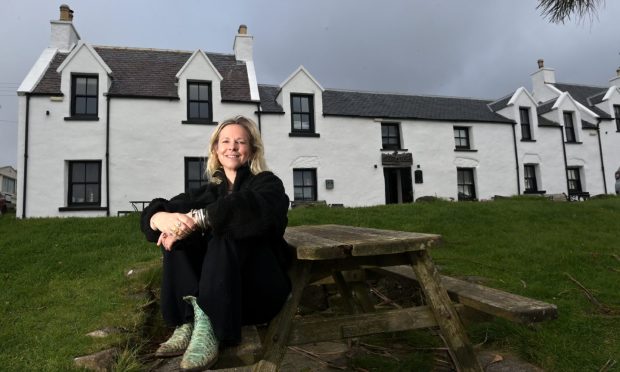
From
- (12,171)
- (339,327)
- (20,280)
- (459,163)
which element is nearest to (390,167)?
(459,163)

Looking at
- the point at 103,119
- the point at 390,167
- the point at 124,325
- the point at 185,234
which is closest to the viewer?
the point at 185,234

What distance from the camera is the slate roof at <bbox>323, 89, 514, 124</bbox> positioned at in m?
16.8

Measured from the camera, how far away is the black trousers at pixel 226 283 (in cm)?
180

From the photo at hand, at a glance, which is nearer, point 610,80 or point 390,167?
point 390,167

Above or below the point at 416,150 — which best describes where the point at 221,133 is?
below

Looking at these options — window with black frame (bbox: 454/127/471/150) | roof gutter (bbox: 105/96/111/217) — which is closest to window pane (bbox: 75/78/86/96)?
roof gutter (bbox: 105/96/111/217)

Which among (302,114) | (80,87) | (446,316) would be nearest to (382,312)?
(446,316)

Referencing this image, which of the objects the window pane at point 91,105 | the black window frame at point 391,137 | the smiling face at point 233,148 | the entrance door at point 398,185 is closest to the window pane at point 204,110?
the window pane at point 91,105

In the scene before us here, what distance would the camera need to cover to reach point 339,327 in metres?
2.21

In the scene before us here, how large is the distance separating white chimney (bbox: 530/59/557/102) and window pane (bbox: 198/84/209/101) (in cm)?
1952

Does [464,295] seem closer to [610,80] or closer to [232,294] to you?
[232,294]

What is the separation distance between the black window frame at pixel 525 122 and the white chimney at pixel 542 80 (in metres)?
5.03

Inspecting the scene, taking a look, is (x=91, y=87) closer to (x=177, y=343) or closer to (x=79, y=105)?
(x=79, y=105)

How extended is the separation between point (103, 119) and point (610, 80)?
92.8 ft
